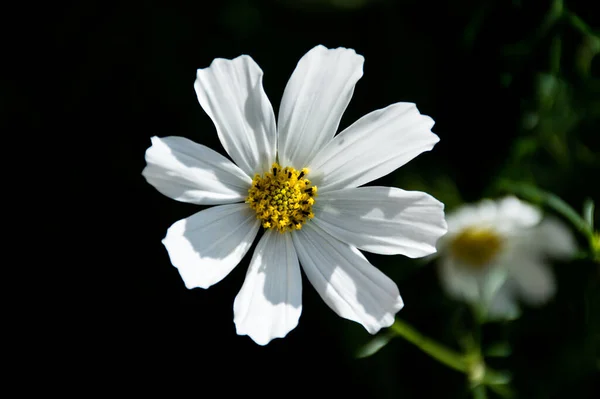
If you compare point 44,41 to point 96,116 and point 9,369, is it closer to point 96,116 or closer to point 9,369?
point 96,116

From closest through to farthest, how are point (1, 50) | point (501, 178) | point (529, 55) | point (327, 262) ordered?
point (327, 262), point (529, 55), point (501, 178), point (1, 50)

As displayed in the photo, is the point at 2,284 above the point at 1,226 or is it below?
below

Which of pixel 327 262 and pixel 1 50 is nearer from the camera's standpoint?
pixel 327 262

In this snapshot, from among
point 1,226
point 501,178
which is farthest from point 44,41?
point 501,178

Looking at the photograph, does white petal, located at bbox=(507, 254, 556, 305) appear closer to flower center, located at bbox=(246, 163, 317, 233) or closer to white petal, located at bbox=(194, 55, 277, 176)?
flower center, located at bbox=(246, 163, 317, 233)

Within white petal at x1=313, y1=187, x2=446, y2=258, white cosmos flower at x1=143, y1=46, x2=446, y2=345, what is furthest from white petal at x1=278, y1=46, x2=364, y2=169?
white petal at x1=313, y1=187, x2=446, y2=258

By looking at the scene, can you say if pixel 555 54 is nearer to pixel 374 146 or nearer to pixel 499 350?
pixel 374 146
